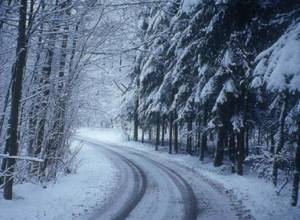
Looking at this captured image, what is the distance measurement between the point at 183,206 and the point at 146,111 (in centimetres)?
1960

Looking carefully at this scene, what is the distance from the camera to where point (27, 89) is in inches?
461

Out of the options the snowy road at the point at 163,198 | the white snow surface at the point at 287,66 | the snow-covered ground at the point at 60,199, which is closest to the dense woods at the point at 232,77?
the white snow surface at the point at 287,66

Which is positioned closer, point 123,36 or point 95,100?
point 123,36

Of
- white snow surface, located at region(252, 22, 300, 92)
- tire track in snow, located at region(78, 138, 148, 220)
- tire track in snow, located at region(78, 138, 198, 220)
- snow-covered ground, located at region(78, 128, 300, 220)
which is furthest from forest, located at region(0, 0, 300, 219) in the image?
tire track in snow, located at region(78, 138, 198, 220)

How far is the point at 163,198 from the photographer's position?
13344 millimetres

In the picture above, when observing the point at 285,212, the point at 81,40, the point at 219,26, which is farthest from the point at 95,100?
the point at 285,212

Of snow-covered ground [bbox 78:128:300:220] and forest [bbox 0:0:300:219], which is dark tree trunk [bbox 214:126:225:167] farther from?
snow-covered ground [bbox 78:128:300:220]

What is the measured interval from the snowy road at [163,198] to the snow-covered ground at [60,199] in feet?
1.83

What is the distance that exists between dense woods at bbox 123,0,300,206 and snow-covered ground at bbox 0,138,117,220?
5698mm

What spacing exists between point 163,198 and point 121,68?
6301 millimetres

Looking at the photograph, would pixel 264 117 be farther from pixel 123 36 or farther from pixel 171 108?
pixel 123 36

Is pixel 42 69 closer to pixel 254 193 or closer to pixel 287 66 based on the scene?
pixel 287 66

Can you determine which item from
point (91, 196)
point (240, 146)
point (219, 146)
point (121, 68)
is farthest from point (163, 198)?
point (219, 146)

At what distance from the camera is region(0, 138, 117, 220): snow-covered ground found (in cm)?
989
